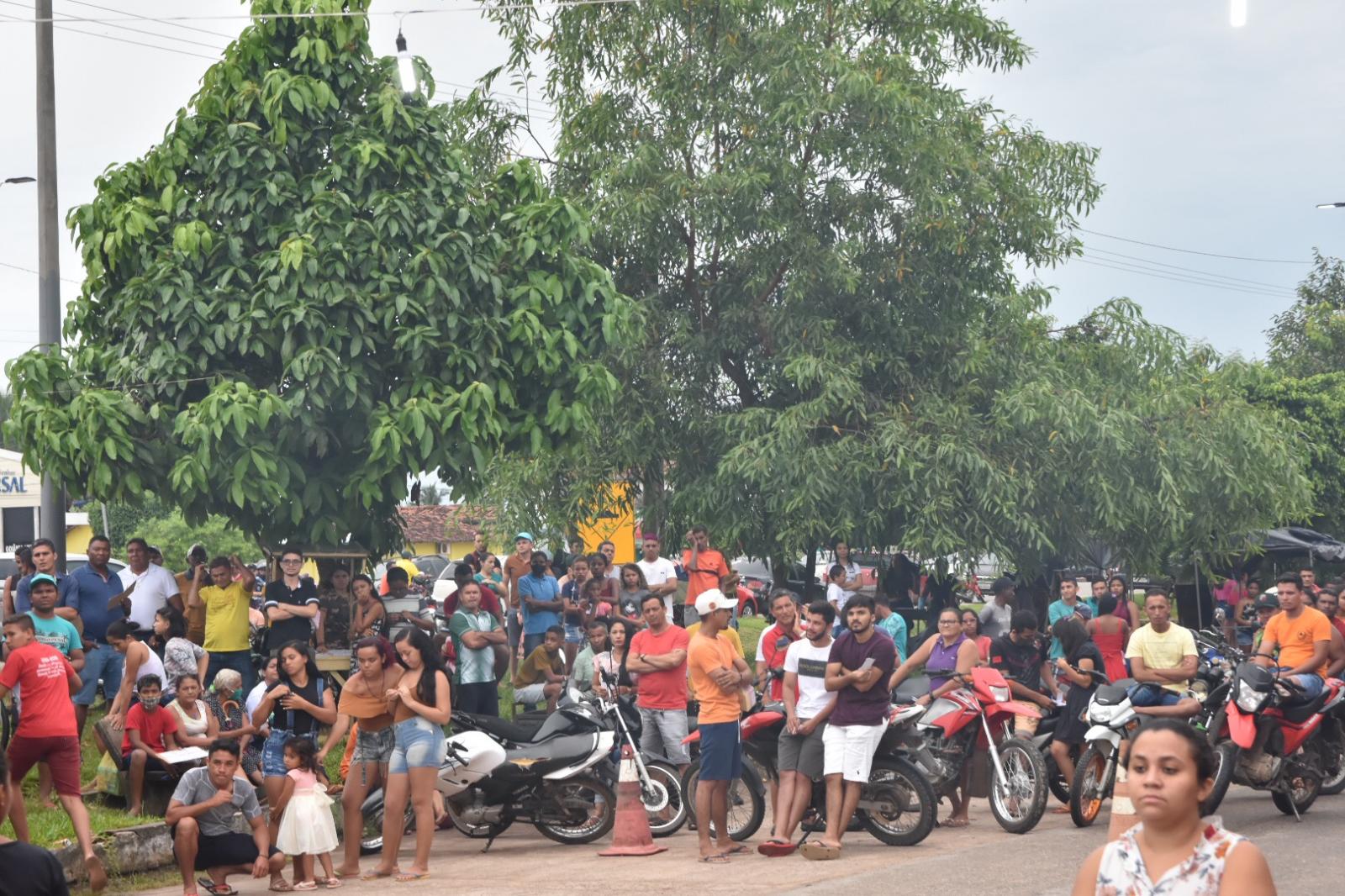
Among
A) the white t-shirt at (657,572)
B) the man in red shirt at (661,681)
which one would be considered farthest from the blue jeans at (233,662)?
the white t-shirt at (657,572)

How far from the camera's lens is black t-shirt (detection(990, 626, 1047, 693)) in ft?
44.9

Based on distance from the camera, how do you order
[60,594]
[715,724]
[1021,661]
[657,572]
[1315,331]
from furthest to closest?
[1315,331] → [657,572] → [60,594] → [1021,661] → [715,724]

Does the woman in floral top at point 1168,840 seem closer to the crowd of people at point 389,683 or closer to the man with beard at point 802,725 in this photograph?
the crowd of people at point 389,683

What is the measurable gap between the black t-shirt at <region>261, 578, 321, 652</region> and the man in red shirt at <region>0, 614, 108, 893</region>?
399cm

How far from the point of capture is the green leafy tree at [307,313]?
1470 centimetres

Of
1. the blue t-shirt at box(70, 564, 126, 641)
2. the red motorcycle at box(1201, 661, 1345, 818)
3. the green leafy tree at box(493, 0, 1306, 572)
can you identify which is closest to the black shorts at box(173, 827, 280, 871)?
the blue t-shirt at box(70, 564, 126, 641)

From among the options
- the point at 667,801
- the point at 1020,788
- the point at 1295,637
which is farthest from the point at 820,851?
the point at 1295,637

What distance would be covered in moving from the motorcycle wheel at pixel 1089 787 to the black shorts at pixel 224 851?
5.68m

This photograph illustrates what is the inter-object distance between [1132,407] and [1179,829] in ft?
60.8

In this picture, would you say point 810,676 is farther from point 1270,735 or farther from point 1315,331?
point 1315,331

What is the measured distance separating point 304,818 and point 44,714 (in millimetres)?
1738

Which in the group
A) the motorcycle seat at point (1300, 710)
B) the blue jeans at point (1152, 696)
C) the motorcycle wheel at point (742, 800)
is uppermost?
the blue jeans at point (1152, 696)

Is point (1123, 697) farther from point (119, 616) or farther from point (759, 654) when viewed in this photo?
point (119, 616)

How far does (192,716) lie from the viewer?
39.7 feet
